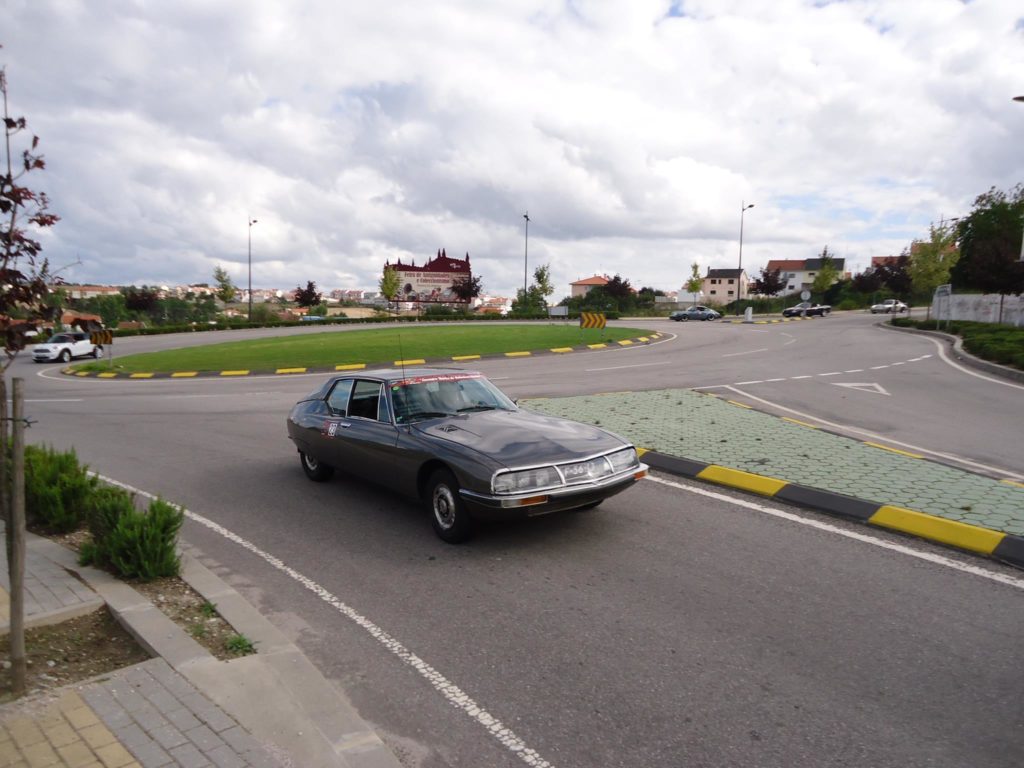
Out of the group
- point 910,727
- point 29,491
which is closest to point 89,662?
point 29,491

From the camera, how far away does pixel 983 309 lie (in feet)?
134

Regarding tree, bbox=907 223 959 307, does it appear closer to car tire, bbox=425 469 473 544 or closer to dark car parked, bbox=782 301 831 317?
dark car parked, bbox=782 301 831 317

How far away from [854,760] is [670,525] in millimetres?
3207

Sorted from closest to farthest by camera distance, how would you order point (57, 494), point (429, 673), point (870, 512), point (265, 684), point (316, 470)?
1. point (265, 684)
2. point (429, 673)
3. point (57, 494)
4. point (870, 512)
5. point (316, 470)

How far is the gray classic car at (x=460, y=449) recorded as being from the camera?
17.8 feet

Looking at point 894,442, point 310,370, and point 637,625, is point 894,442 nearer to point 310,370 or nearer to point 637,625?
point 637,625

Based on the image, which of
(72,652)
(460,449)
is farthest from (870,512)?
(72,652)

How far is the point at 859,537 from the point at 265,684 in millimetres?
4831

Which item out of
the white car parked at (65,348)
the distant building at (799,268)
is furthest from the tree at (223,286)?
the distant building at (799,268)

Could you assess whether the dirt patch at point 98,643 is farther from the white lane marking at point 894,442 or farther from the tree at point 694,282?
the tree at point 694,282

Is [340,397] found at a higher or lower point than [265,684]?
higher

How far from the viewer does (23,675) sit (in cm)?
346

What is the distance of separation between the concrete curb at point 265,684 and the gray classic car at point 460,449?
1826 millimetres

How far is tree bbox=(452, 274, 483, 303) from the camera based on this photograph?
81562 mm
